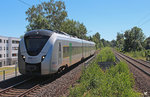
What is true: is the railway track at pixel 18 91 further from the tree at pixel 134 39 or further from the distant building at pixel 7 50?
the distant building at pixel 7 50

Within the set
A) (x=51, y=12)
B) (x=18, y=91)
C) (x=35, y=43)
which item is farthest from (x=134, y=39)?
(x=18, y=91)

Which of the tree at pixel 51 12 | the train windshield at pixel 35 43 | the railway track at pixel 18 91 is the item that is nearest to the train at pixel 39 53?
the train windshield at pixel 35 43

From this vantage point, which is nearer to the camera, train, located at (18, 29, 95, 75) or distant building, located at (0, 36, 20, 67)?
train, located at (18, 29, 95, 75)

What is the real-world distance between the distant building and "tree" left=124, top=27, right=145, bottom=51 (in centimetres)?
4532

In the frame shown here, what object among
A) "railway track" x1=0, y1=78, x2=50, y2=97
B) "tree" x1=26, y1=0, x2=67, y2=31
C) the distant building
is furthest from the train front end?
the distant building

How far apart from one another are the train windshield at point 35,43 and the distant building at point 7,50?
5264 centimetres

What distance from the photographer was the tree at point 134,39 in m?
48.8

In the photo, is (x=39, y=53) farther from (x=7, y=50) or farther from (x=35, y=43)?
(x=7, y=50)

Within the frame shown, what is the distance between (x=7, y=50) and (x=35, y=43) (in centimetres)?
5768

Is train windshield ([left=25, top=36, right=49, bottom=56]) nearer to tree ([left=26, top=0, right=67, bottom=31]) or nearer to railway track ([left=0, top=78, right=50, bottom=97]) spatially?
railway track ([left=0, top=78, right=50, bottom=97])

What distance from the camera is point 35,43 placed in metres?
9.95

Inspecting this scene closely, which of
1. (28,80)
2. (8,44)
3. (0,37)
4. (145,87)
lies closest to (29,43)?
(28,80)

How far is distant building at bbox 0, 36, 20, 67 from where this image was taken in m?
57.6

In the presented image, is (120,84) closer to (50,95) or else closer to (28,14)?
(50,95)
